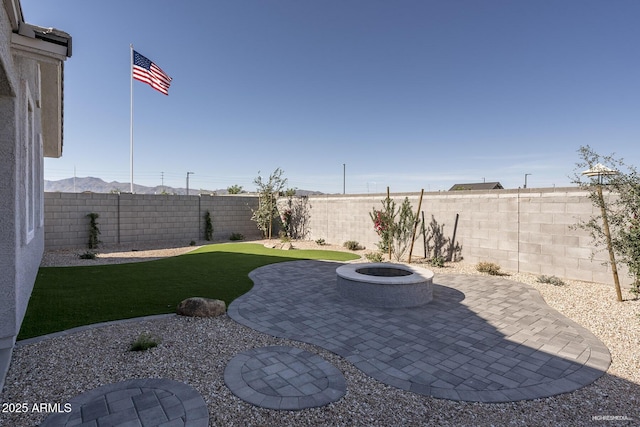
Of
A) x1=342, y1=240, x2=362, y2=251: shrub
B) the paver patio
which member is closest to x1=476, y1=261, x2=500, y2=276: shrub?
the paver patio

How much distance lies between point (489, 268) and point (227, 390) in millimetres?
8705

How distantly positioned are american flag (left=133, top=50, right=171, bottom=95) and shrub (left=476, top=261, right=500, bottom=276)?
1682cm

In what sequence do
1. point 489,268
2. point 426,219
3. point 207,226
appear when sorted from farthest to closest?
1. point 207,226
2. point 426,219
3. point 489,268

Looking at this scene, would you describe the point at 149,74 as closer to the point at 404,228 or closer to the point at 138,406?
the point at 404,228

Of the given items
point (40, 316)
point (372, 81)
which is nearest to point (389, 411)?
point (40, 316)

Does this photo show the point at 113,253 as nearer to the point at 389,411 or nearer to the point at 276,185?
the point at 276,185

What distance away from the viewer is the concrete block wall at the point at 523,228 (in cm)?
800

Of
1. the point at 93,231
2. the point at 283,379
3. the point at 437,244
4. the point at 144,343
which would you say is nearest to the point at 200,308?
the point at 144,343

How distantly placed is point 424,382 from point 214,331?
3145mm

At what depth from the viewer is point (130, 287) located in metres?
7.20

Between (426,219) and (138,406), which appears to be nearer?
(138,406)

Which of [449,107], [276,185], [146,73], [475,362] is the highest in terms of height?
[146,73]

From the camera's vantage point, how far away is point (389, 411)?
281cm

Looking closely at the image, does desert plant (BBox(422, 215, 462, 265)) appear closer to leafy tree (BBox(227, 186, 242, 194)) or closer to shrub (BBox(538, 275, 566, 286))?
shrub (BBox(538, 275, 566, 286))
